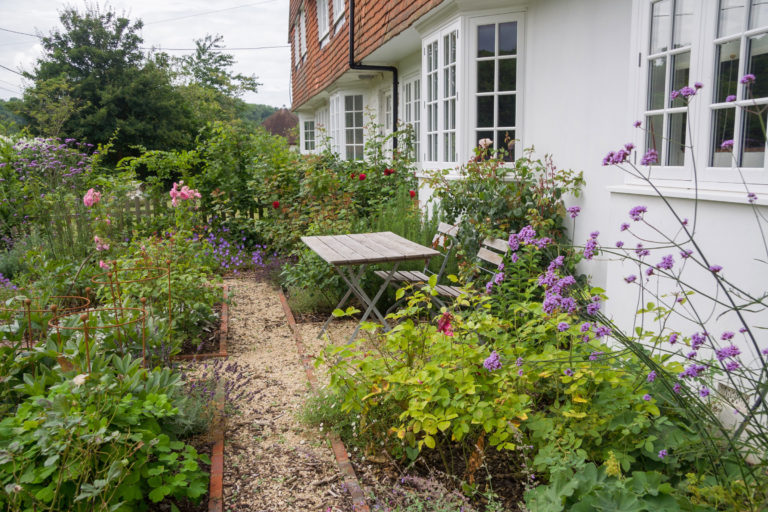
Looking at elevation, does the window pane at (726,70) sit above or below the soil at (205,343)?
above

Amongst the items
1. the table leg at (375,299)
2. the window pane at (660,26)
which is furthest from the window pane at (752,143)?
the table leg at (375,299)

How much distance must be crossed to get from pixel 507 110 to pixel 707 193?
3.20 metres

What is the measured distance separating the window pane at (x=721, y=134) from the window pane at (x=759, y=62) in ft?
0.57

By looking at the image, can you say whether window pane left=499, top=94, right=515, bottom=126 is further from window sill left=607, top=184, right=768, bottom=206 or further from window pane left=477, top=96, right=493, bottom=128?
window sill left=607, top=184, right=768, bottom=206

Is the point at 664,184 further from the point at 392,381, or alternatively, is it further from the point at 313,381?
the point at 313,381

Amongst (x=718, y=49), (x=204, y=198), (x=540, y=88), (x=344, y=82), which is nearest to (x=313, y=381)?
(x=718, y=49)

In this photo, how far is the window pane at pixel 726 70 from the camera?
2922 millimetres

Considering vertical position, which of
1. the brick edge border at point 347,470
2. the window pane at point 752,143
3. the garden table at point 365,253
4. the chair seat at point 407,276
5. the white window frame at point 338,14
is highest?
the white window frame at point 338,14

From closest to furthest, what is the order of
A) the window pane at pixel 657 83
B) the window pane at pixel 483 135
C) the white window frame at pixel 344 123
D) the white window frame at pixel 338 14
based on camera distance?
the window pane at pixel 657 83 → the window pane at pixel 483 135 → the white window frame at pixel 338 14 → the white window frame at pixel 344 123

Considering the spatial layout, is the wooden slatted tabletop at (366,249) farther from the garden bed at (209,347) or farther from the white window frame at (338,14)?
the white window frame at (338,14)

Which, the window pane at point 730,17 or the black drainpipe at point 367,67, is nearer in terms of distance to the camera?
the window pane at point 730,17

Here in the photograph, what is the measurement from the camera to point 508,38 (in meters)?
5.77

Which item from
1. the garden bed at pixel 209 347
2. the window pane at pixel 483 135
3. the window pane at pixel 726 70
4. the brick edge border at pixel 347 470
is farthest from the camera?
the window pane at pixel 483 135


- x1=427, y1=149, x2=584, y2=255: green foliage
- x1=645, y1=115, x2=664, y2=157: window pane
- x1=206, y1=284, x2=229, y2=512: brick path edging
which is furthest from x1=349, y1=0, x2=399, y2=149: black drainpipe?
x1=206, y1=284, x2=229, y2=512: brick path edging
